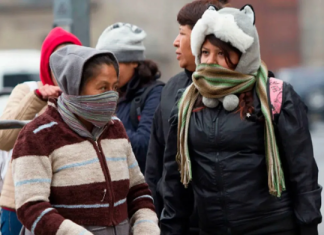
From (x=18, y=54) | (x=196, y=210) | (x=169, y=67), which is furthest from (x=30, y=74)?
(x=169, y=67)

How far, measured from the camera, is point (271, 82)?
12.6 feet

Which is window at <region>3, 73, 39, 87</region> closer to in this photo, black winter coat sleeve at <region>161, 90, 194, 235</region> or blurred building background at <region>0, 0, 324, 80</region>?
black winter coat sleeve at <region>161, 90, 194, 235</region>

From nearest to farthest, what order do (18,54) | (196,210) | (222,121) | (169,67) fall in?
(222,121), (196,210), (18,54), (169,67)

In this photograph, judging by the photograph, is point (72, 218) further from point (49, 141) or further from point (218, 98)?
point (218, 98)

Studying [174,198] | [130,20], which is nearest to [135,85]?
[174,198]

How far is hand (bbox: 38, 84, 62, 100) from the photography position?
416 cm

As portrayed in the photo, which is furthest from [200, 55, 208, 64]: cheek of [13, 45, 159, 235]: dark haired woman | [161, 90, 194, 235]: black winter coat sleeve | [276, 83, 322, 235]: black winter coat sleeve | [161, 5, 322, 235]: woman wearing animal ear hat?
[13, 45, 159, 235]: dark haired woman

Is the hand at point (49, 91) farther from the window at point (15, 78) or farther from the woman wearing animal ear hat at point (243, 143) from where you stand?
the window at point (15, 78)

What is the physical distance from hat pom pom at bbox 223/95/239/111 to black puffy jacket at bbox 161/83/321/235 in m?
0.04

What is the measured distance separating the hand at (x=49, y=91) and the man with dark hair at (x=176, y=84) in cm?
66

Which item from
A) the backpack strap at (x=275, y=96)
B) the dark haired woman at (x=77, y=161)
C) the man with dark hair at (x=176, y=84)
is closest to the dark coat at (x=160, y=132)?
the man with dark hair at (x=176, y=84)

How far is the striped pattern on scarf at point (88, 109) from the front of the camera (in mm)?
3205

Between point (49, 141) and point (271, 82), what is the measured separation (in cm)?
123

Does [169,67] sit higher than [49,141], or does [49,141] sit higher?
[49,141]
